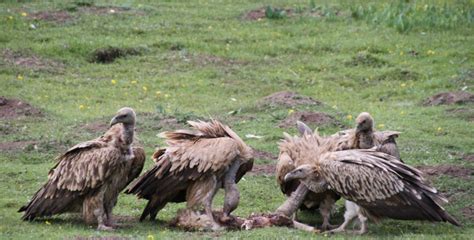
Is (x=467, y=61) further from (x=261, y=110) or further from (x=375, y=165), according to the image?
(x=375, y=165)

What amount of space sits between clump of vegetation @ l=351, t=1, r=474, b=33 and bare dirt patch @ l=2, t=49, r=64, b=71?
6838 mm

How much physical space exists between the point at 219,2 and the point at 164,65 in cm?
506

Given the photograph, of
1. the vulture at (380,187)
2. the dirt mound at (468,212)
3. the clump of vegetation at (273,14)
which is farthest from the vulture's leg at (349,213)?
the clump of vegetation at (273,14)

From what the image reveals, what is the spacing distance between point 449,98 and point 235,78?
12.5 feet

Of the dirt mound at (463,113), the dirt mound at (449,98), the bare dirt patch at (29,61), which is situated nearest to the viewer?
the dirt mound at (463,113)

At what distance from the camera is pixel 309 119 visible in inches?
580

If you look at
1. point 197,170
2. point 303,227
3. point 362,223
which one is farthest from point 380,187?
point 197,170

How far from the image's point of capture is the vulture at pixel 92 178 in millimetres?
9781

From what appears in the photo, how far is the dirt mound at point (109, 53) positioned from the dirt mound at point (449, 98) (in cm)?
562

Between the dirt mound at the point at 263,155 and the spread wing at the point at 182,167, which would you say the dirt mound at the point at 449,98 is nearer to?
the dirt mound at the point at 263,155

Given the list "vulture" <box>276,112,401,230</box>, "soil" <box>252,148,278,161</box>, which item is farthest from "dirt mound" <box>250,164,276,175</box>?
"vulture" <box>276,112,401,230</box>

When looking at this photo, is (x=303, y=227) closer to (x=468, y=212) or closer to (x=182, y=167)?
(x=182, y=167)

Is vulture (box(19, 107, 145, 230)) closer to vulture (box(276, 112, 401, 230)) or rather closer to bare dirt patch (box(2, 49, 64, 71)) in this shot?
vulture (box(276, 112, 401, 230))

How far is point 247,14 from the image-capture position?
22141mm
